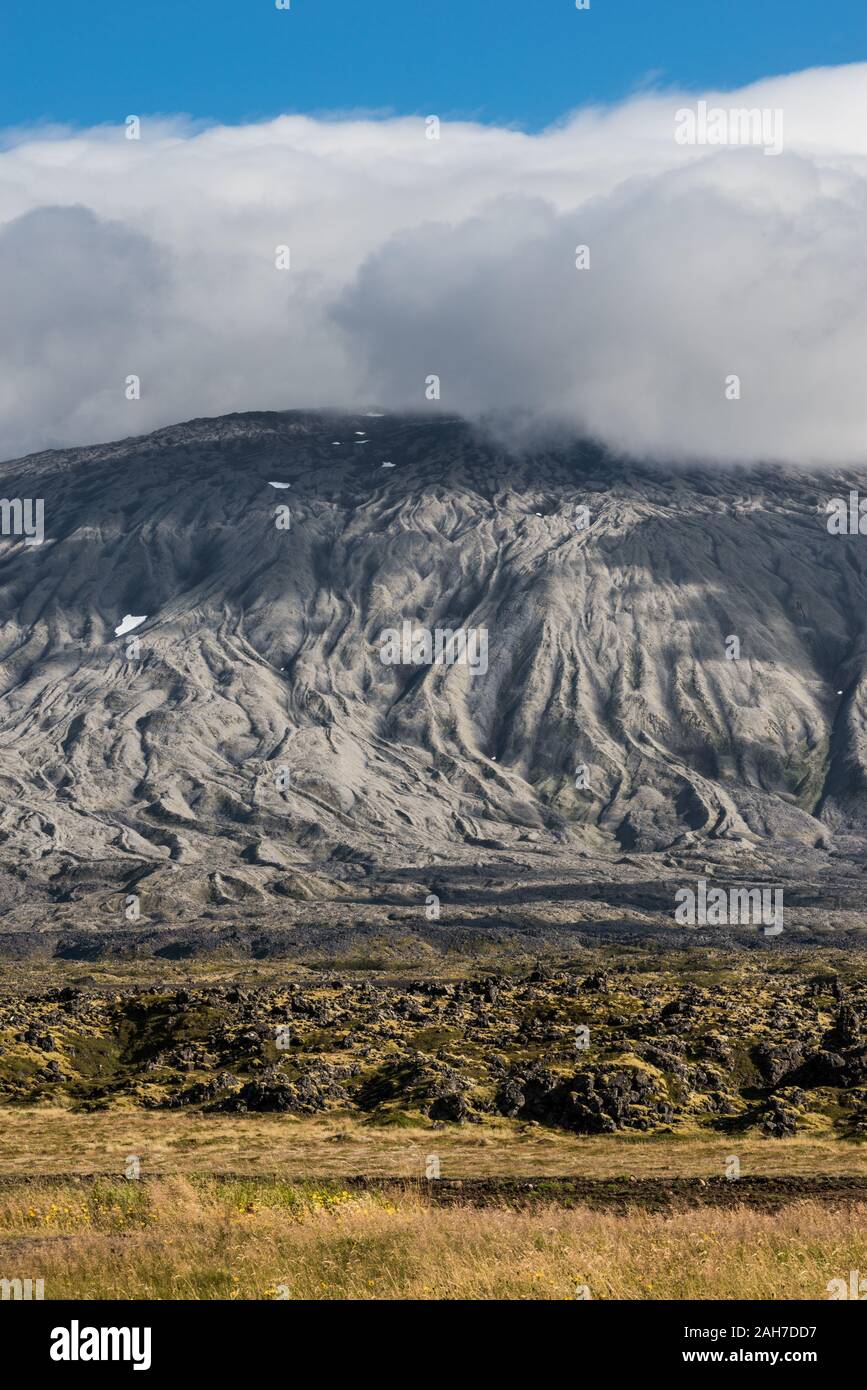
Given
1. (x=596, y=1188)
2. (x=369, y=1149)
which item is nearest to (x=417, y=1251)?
(x=596, y=1188)

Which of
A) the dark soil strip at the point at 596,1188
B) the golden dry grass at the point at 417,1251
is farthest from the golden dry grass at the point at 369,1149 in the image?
the golden dry grass at the point at 417,1251

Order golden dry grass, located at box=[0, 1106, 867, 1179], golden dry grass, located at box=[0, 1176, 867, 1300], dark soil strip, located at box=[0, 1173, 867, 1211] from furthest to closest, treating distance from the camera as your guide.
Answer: golden dry grass, located at box=[0, 1106, 867, 1179], dark soil strip, located at box=[0, 1173, 867, 1211], golden dry grass, located at box=[0, 1176, 867, 1300]

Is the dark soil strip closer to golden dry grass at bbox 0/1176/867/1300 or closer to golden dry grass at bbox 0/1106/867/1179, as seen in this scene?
golden dry grass at bbox 0/1106/867/1179

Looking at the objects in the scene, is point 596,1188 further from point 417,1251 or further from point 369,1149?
point 417,1251

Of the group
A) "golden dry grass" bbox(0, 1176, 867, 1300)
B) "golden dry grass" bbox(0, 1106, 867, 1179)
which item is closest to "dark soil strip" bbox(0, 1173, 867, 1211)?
"golden dry grass" bbox(0, 1106, 867, 1179)

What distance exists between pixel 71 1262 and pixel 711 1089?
33067mm

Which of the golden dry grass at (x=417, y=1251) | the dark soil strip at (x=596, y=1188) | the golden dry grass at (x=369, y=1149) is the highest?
the golden dry grass at (x=417, y=1251)

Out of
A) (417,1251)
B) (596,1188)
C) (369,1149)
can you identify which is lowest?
(369,1149)

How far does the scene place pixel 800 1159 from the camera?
39312 mm

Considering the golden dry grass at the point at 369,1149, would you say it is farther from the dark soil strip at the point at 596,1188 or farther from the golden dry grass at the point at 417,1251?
the golden dry grass at the point at 417,1251

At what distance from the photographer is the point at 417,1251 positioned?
22.0m

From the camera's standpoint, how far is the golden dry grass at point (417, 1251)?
1941cm

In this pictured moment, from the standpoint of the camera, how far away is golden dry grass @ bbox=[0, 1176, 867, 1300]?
19406 mm
